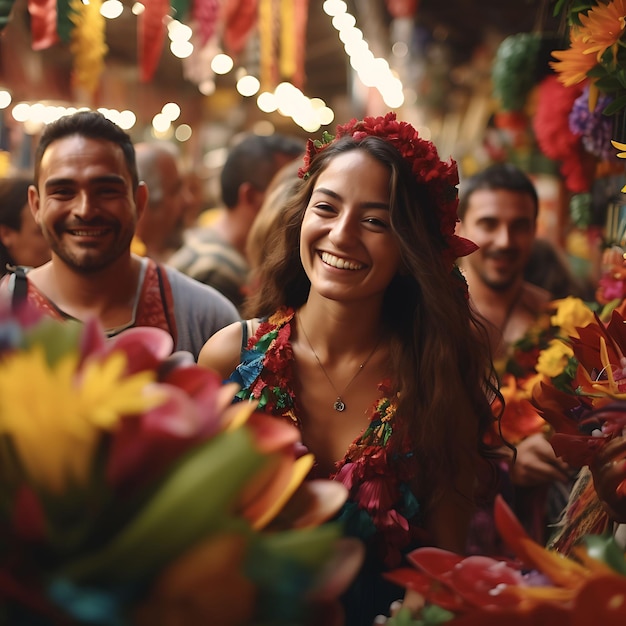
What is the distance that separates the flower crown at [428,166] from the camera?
214 cm

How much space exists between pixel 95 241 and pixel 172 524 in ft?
5.55

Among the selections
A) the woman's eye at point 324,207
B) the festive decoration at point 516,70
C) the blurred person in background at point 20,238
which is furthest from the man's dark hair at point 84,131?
the festive decoration at point 516,70

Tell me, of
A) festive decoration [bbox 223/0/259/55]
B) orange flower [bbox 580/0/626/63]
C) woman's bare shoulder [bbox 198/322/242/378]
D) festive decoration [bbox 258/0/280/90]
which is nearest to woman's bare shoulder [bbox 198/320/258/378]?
woman's bare shoulder [bbox 198/322/242/378]

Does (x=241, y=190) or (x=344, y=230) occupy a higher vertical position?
(x=241, y=190)

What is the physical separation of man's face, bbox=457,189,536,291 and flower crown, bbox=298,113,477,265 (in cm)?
149

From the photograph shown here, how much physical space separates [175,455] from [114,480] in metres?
0.08

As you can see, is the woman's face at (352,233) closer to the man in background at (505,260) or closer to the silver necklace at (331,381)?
the silver necklace at (331,381)

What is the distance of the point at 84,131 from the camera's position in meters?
2.51

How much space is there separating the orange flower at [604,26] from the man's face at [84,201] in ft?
4.50

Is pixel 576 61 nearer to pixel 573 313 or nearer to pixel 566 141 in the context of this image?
pixel 566 141

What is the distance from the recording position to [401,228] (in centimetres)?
206

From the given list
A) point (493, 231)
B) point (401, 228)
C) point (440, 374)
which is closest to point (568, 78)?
point (401, 228)

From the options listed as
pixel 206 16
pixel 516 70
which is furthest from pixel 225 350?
pixel 516 70

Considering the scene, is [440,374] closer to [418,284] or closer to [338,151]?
[418,284]
